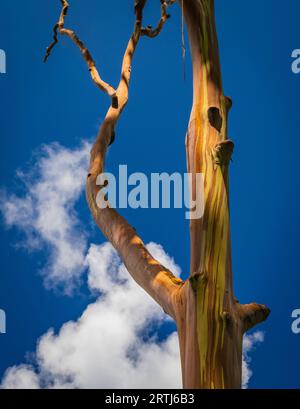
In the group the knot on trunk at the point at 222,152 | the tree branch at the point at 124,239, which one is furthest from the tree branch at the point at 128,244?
the knot on trunk at the point at 222,152

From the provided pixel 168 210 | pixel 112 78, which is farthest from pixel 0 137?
pixel 168 210

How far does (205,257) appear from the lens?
61.9 inches

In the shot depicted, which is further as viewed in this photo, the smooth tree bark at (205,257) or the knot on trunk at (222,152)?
the knot on trunk at (222,152)

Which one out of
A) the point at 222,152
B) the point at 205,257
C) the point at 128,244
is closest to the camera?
the point at 205,257

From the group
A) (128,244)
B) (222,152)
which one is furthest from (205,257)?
(128,244)

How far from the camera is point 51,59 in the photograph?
904cm

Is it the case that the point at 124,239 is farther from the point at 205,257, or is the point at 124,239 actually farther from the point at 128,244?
the point at 205,257

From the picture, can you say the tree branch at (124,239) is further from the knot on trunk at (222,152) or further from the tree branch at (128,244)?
the knot on trunk at (222,152)

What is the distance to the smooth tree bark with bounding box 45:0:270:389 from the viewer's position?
148 cm

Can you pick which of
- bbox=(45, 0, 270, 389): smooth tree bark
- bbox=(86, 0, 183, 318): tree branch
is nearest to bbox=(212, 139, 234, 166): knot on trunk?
bbox=(45, 0, 270, 389): smooth tree bark

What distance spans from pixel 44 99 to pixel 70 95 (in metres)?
0.47

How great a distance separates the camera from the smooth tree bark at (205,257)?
1.48 m

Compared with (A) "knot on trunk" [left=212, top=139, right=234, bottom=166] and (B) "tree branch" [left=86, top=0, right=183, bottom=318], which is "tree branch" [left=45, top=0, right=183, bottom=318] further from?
(A) "knot on trunk" [left=212, top=139, right=234, bottom=166]
